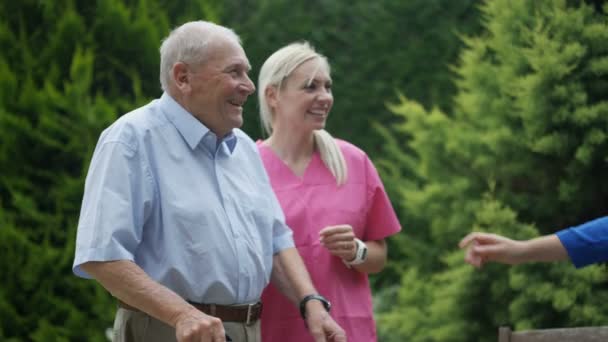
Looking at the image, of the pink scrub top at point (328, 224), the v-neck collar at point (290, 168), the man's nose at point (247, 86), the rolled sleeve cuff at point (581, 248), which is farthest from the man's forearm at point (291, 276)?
the rolled sleeve cuff at point (581, 248)

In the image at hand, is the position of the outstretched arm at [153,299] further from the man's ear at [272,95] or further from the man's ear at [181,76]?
the man's ear at [272,95]

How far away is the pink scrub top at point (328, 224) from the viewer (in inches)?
153

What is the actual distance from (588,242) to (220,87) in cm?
126

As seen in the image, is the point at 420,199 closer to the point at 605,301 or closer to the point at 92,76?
the point at 605,301

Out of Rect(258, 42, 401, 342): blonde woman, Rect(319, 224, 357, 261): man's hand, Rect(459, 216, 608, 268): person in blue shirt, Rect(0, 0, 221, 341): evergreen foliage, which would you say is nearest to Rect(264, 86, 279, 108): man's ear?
Rect(258, 42, 401, 342): blonde woman

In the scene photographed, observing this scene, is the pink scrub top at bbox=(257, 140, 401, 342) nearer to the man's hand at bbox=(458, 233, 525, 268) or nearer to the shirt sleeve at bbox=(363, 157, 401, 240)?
the shirt sleeve at bbox=(363, 157, 401, 240)

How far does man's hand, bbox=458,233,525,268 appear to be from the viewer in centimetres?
359

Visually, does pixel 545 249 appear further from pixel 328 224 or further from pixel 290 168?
pixel 290 168

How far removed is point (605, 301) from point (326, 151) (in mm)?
1951

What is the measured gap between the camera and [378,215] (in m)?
4.05

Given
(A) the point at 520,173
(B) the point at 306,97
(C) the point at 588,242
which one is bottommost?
(A) the point at 520,173

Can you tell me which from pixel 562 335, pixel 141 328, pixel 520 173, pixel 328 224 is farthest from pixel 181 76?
pixel 520 173

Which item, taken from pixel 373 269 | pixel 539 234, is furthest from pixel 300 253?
pixel 539 234

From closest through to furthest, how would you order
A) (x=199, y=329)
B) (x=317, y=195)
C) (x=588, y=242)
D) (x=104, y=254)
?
(x=199, y=329) → (x=104, y=254) → (x=588, y=242) → (x=317, y=195)
